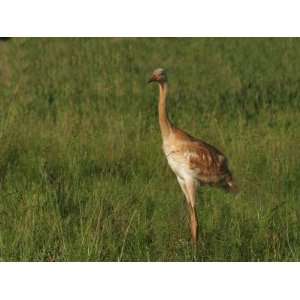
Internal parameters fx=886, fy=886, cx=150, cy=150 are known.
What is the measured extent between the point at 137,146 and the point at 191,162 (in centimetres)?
62

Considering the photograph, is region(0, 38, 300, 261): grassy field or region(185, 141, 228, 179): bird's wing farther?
region(185, 141, 228, 179): bird's wing

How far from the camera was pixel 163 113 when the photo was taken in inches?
227

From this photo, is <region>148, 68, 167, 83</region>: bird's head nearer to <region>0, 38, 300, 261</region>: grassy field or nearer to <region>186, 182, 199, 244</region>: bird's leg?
<region>0, 38, 300, 261</region>: grassy field

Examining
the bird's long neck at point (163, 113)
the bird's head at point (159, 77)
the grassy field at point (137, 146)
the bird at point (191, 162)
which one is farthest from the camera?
the bird's head at point (159, 77)

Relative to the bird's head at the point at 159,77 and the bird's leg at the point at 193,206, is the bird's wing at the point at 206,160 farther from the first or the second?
the bird's head at the point at 159,77

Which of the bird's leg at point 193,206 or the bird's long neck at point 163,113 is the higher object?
the bird's long neck at point 163,113

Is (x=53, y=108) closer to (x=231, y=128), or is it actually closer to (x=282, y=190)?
(x=231, y=128)

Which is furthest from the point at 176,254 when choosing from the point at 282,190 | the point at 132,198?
the point at 282,190

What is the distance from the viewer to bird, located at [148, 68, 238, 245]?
5594 millimetres

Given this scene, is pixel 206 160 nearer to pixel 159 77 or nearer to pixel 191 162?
pixel 191 162

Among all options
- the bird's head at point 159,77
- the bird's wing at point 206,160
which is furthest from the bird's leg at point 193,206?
the bird's head at point 159,77

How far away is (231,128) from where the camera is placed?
20.6 ft

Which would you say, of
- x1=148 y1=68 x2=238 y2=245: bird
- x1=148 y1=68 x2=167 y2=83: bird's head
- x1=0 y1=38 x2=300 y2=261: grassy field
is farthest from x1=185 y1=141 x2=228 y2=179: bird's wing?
x1=148 y1=68 x2=167 y2=83: bird's head

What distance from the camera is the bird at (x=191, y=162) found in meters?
5.59
